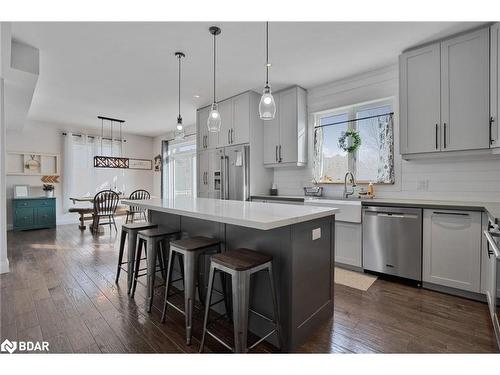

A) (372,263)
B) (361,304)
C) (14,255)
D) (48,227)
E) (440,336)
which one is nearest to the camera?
(440,336)

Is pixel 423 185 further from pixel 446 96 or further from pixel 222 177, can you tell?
pixel 222 177

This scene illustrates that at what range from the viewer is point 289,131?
412 cm

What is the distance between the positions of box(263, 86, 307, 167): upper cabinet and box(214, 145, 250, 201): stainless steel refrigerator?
44cm

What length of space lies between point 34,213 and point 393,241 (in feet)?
23.5

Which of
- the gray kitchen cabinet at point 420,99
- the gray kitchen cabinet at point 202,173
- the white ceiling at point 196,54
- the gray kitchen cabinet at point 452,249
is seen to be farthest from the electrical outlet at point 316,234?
the gray kitchen cabinet at point 202,173

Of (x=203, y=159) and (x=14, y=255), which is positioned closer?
(x=14, y=255)

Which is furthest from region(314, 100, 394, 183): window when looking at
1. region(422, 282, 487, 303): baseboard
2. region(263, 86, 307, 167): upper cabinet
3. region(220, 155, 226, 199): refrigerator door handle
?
region(220, 155, 226, 199): refrigerator door handle

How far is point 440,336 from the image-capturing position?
1.85 meters

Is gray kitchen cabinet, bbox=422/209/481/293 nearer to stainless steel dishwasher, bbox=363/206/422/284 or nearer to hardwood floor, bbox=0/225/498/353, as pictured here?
stainless steel dishwasher, bbox=363/206/422/284

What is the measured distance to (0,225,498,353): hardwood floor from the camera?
175cm

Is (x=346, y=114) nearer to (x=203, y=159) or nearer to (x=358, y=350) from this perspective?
(x=203, y=159)

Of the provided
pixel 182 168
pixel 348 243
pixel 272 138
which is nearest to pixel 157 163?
pixel 182 168
